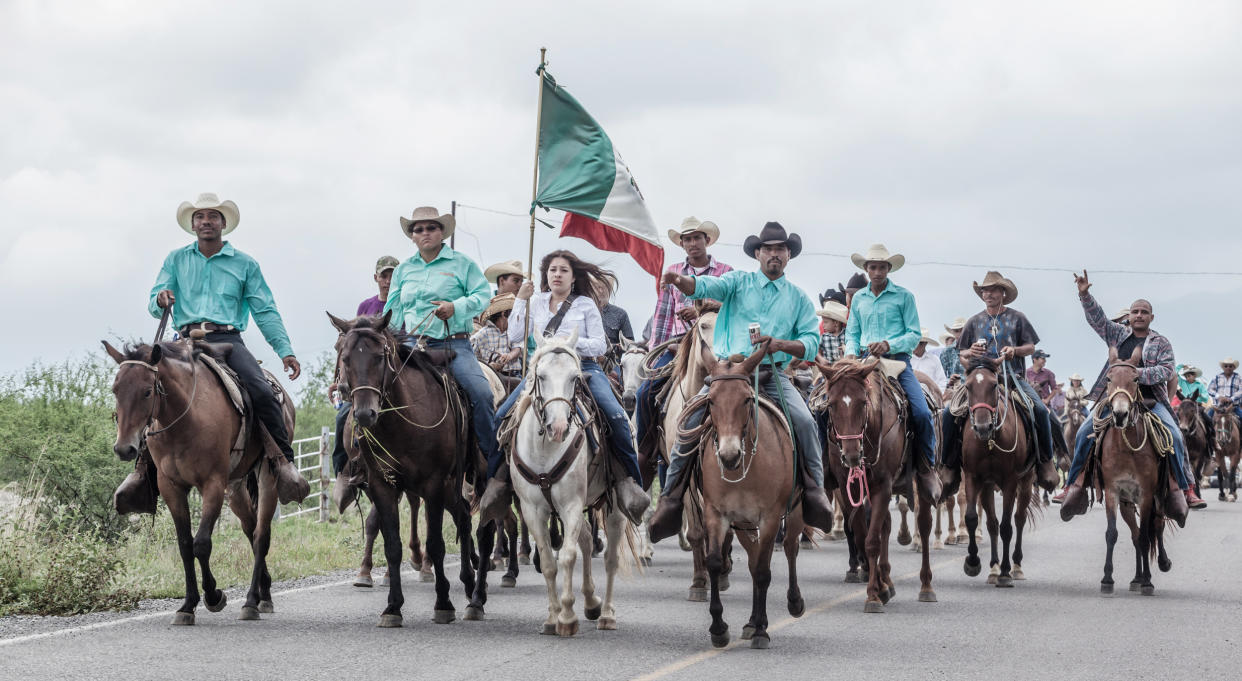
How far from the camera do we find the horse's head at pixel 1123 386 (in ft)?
45.4

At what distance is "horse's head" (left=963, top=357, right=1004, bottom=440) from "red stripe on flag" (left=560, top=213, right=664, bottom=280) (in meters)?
3.61

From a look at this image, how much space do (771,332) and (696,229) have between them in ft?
13.3

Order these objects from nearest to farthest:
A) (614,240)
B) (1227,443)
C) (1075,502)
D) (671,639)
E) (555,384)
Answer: (555,384) < (671,639) < (614,240) < (1075,502) < (1227,443)

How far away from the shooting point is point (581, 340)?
1098 cm

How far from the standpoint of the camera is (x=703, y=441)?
10109mm

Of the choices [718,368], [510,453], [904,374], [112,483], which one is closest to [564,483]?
[510,453]

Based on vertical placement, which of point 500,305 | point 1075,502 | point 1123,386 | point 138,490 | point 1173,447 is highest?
point 500,305

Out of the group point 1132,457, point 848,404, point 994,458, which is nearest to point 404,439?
point 848,404

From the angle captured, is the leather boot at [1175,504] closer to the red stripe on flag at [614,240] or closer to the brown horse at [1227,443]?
the red stripe on flag at [614,240]

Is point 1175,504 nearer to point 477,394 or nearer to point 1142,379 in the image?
point 1142,379

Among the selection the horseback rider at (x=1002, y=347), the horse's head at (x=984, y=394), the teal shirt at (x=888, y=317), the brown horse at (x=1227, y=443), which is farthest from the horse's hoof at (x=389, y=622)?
the brown horse at (x=1227, y=443)

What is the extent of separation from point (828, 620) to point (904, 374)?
3238 mm

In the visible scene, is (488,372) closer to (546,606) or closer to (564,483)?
(546,606)

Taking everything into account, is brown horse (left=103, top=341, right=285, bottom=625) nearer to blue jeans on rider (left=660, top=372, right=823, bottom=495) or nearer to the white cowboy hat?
blue jeans on rider (left=660, top=372, right=823, bottom=495)
